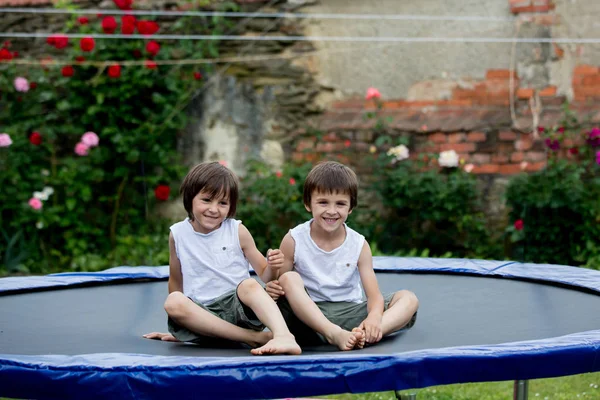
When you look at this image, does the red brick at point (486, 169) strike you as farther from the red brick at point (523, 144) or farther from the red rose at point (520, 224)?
the red rose at point (520, 224)

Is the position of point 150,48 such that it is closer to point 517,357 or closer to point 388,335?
point 388,335

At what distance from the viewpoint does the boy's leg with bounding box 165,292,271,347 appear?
212 centimetres

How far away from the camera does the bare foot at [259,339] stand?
215cm

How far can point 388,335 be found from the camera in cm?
225

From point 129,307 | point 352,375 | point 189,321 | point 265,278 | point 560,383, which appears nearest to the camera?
point 352,375

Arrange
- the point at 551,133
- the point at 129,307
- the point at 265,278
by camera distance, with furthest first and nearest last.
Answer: the point at 551,133
the point at 129,307
the point at 265,278

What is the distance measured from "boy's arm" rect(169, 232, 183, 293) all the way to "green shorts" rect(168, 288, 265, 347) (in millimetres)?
181

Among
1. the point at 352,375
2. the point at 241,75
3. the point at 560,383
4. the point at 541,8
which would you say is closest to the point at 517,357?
the point at 352,375

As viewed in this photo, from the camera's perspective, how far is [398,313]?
2225 mm

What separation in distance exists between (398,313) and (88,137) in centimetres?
301

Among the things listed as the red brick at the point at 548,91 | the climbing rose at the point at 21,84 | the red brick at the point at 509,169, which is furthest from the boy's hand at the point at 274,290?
the climbing rose at the point at 21,84

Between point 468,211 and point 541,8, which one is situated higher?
point 541,8

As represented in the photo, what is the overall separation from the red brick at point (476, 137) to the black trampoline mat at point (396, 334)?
1371mm

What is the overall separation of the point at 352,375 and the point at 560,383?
193cm
